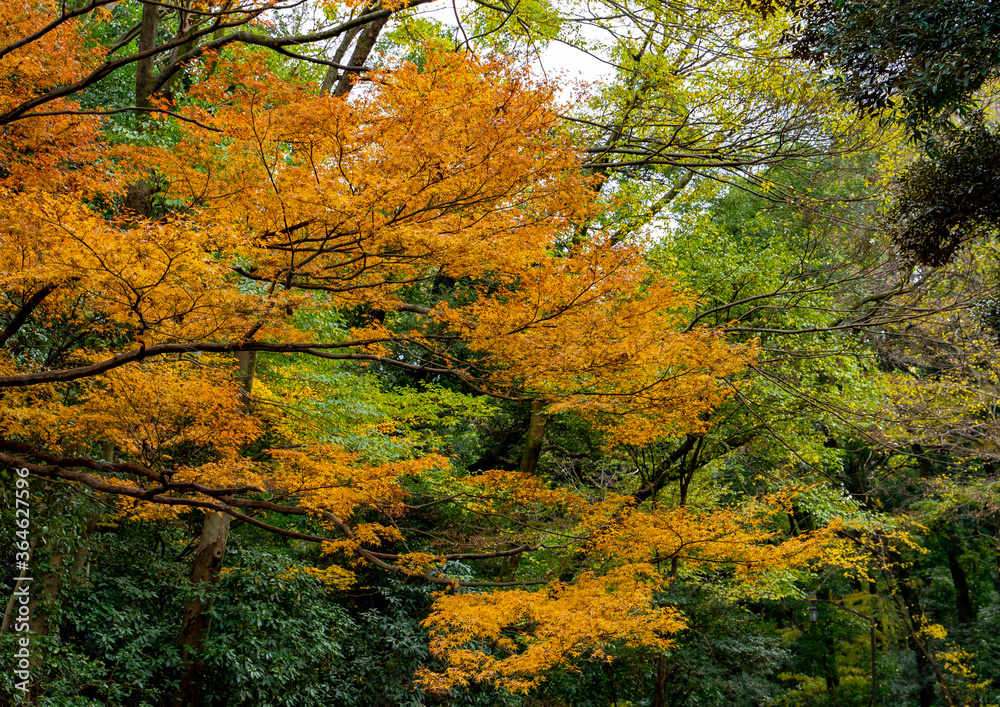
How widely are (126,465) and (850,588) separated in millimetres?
18338

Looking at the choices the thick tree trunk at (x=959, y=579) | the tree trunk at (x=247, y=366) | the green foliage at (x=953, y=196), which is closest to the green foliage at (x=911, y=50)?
the green foliage at (x=953, y=196)

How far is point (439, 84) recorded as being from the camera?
16.7 feet

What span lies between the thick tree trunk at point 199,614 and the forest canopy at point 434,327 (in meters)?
0.09

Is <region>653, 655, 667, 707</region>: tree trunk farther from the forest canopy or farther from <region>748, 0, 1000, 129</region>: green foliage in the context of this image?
<region>748, 0, 1000, 129</region>: green foliage

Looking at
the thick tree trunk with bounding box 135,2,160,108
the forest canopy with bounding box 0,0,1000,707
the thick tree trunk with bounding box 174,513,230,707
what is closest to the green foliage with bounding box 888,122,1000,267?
the forest canopy with bounding box 0,0,1000,707

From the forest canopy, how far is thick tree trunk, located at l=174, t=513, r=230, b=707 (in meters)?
0.09

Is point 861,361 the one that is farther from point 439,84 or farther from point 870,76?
point 439,84

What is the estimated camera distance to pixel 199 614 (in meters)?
8.57

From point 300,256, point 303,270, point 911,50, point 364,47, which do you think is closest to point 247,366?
point 300,256

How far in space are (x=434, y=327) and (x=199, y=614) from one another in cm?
622

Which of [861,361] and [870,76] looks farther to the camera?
[861,361]

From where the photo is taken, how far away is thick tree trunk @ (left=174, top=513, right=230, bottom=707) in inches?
328

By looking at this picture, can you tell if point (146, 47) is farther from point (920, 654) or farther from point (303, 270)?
point (920, 654)

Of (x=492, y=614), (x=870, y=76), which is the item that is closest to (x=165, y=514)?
(x=492, y=614)
